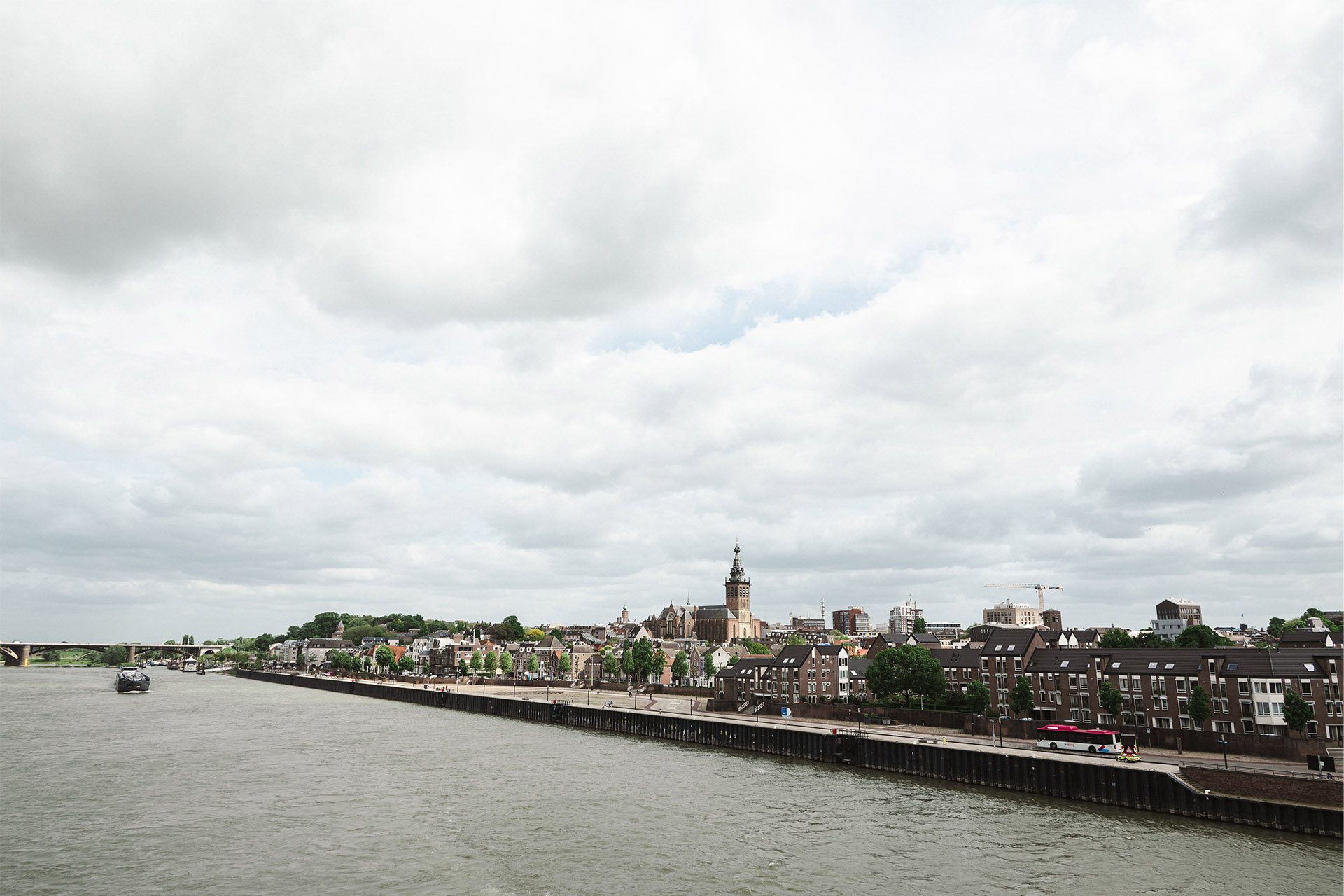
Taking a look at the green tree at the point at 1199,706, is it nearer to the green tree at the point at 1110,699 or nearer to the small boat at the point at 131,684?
the green tree at the point at 1110,699

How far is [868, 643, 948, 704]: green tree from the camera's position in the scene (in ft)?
359

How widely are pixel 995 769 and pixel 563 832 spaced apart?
3718cm

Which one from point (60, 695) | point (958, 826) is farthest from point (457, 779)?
point (60, 695)

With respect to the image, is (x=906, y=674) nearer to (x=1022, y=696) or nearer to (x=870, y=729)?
(x=1022, y=696)

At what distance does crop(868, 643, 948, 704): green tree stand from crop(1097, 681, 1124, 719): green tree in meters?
21.7

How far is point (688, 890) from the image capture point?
3950 centimetres

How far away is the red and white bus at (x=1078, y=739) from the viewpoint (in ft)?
232

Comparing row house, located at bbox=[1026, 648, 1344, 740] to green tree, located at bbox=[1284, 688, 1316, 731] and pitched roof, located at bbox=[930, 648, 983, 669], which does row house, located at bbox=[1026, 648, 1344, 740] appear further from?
pitched roof, located at bbox=[930, 648, 983, 669]

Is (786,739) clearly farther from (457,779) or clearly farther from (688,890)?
(688,890)

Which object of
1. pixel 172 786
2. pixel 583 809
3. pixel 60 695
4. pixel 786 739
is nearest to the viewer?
pixel 583 809

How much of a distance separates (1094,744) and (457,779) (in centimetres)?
5595

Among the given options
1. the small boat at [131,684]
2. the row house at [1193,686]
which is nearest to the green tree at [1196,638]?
the row house at [1193,686]

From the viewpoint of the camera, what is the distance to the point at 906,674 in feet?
360

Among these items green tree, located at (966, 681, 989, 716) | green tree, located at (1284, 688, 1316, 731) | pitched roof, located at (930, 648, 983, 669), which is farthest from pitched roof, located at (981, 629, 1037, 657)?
green tree, located at (1284, 688, 1316, 731)
